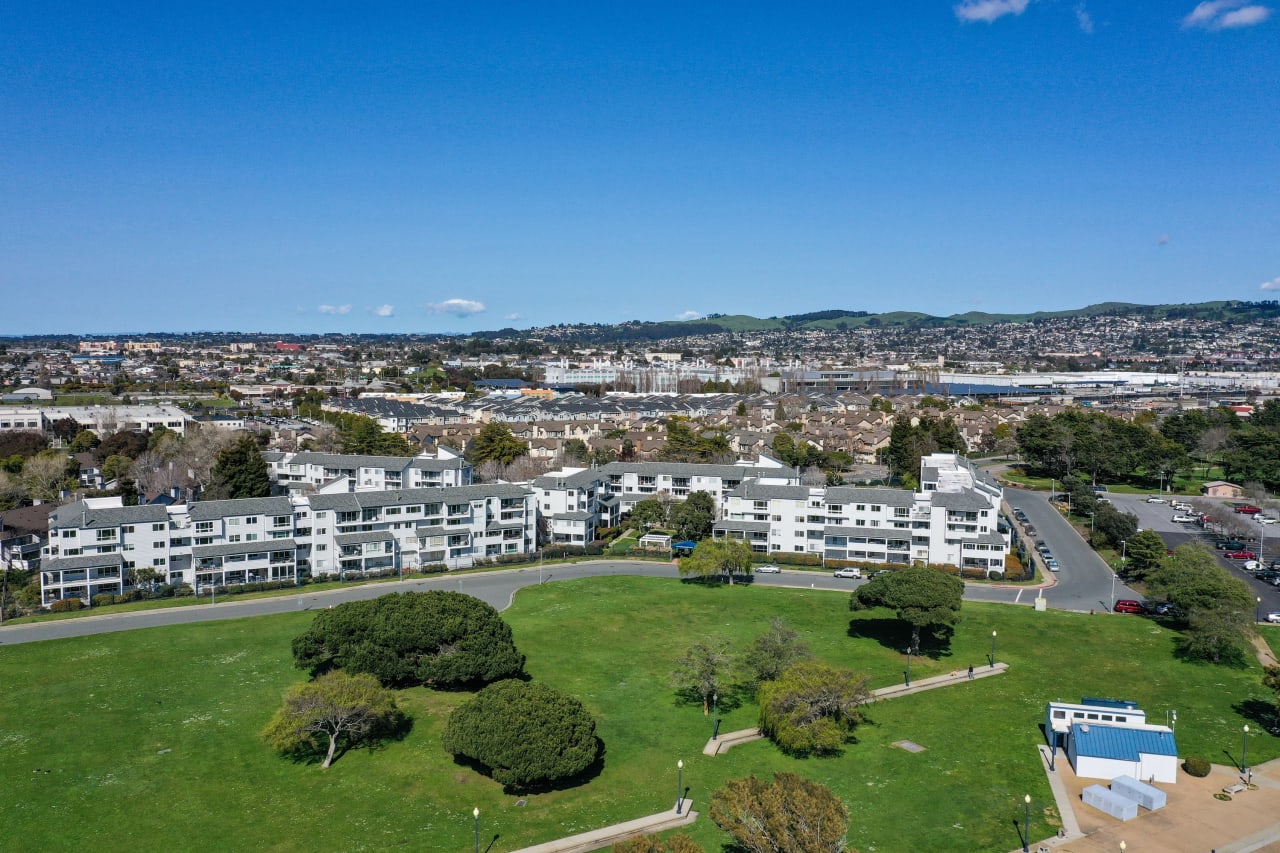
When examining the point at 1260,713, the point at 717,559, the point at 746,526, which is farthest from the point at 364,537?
the point at 1260,713

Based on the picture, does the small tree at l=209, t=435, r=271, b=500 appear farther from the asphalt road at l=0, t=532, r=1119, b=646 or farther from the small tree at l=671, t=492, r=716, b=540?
the small tree at l=671, t=492, r=716, b=540

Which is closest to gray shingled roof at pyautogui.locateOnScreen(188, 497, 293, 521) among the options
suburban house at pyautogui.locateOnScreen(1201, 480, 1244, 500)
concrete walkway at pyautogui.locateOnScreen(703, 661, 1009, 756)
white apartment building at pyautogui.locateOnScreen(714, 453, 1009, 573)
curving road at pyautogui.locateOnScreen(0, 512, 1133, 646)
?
curving road at pyautogui.locateOnScreen(0, 512, 1133, 646)

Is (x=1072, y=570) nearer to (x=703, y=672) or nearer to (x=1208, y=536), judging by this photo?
(x=1208, y=536)

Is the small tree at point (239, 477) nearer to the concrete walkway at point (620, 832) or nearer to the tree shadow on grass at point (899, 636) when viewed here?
the tree shadow on grass at point (899, 636)

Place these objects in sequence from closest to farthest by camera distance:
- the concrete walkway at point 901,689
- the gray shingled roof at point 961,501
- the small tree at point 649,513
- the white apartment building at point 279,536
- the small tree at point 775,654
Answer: the concrete walkway at point 901,689 → the small tree at point 775,654 → the white apartment building at point 279,536 → the gray shingled roof at point 961,501 → the small tree at point 649,513

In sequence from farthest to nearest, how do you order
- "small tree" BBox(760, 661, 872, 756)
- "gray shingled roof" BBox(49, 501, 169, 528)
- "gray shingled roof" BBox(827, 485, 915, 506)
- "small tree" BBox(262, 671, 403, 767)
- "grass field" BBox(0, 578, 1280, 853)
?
"gray shingled roof" BBox(827, 485, 915, 506)
"gray shingled roof" BBox(49, 501, 169, 528)
"small tree" BBox(760, 661, 872, 756)
"small tree" BBox(262, 671, 403, 767)
"grass field" BBox(0, 578, 1280, 853)

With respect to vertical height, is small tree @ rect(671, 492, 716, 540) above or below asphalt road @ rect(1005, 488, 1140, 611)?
above

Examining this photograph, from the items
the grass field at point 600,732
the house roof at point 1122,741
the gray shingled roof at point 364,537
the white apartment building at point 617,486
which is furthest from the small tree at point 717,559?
the house roof at point 1122,741
